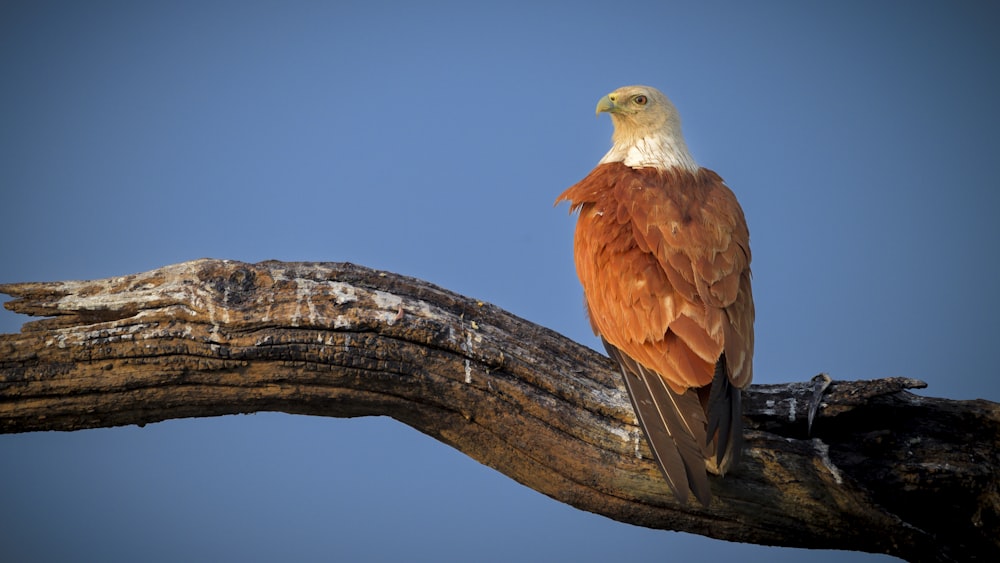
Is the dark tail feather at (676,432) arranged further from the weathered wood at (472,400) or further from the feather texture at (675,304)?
the weathered wood at (472,400)

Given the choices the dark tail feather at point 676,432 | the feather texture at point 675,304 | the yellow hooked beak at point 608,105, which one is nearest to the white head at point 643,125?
the yellow hooked beak at point 608,105

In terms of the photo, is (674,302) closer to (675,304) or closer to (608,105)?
(675,304)

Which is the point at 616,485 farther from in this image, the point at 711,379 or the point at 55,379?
the point at 55,379

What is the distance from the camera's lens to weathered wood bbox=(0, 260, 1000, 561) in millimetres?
3260

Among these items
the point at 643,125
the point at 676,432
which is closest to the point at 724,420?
the point at 676,432

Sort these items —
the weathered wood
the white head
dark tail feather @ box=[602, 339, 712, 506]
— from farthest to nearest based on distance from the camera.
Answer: the white head → the weathered wood → dark tail feather @ box=[602, 339, 712, 506]

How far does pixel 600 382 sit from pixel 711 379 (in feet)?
1.76

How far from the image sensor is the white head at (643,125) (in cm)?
438

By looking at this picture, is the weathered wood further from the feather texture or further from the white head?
the white head

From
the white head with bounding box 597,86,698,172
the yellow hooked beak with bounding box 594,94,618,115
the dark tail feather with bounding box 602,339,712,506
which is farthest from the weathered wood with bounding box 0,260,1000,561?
the yellow hooked beak with bounding box 594,94,618,115

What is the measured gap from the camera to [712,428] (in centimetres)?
314

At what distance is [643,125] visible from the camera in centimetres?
449

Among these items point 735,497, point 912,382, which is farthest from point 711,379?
point 912,382

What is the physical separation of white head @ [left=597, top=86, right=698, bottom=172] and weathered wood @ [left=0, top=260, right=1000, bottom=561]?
1.31m
